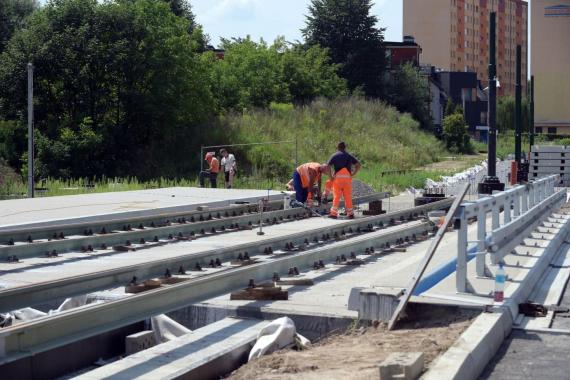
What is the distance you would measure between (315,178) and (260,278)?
11777 mm

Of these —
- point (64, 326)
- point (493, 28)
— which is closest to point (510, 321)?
point (64, 326)

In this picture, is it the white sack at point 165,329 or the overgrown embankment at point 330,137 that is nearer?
the white sack at point 165,329

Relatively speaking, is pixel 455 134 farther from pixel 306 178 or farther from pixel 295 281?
pixel 295 281

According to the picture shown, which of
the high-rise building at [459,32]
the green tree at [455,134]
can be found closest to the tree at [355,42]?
the green tree at [455,134]

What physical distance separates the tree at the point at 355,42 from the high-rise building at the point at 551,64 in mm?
54095

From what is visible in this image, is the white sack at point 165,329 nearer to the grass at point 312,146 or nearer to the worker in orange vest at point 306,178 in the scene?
the worker in orange vest at point 306,178

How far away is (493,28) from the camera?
84.0ft

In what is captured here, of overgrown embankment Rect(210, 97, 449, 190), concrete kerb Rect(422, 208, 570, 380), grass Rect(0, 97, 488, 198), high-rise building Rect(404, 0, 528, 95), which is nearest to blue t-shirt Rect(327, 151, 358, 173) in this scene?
grass Rect(0, 97, 488, 198)

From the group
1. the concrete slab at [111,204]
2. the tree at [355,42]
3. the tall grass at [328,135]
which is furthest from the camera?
the tree at [355,42]

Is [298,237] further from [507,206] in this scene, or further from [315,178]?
[315,178]

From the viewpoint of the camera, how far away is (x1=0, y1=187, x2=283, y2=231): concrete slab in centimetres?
1905

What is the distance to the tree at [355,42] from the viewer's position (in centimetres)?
7512

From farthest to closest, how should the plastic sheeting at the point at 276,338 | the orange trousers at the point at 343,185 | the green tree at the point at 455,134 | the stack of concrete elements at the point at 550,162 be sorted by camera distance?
1. the green tree at the point at 455,134
2. the stack of concrete elements at the point at 550,162
3. the orange trousers at the point at 343,185
4. the plastic sheeting at the point at 276,338

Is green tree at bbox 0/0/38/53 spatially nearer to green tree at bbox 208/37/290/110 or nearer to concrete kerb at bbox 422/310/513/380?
green tree at bbox 208/37/290/110
